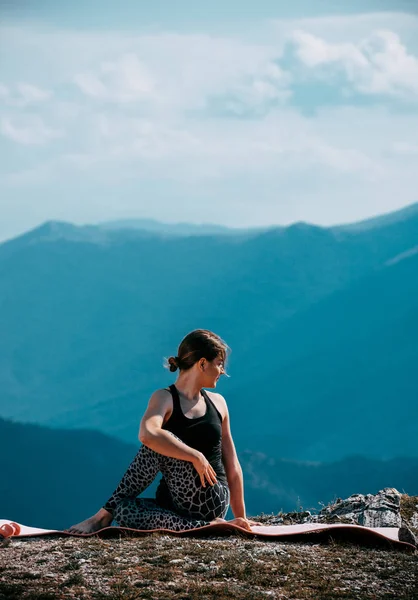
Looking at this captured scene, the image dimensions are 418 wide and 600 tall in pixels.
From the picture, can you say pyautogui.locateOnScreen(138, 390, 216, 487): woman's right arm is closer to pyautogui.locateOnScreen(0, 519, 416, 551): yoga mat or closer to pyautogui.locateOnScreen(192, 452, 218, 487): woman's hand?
pyautogui.locateOnScreen(192, 452, 218, 487): woman's hand

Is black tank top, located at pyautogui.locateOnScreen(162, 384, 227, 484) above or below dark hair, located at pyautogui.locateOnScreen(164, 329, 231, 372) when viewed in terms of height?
below

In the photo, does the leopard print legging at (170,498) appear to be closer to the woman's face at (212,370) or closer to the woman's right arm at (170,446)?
the woman's right arm at (170,446)

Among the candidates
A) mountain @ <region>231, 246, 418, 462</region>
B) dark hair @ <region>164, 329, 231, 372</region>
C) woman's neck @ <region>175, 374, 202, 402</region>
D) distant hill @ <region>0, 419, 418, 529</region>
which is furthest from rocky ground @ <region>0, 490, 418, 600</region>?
mountain @ <region>231, 246, 418, 462</region>

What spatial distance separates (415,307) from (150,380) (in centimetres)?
1485

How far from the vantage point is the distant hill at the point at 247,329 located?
43969 mm

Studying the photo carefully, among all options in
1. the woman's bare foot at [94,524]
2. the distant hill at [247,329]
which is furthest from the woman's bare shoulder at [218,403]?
the distant hill at [247,329]

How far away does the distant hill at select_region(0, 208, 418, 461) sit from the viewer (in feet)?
144

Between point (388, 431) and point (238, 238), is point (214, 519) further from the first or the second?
point (238, 238)

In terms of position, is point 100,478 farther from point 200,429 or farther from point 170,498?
point 200,429

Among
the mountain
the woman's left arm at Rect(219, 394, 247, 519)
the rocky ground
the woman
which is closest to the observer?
the rocky ground

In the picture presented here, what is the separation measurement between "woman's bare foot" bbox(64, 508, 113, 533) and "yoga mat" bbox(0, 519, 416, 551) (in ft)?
0.19

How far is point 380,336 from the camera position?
4547 cm

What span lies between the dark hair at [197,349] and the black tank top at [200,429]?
184 mm

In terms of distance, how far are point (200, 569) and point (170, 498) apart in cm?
125
